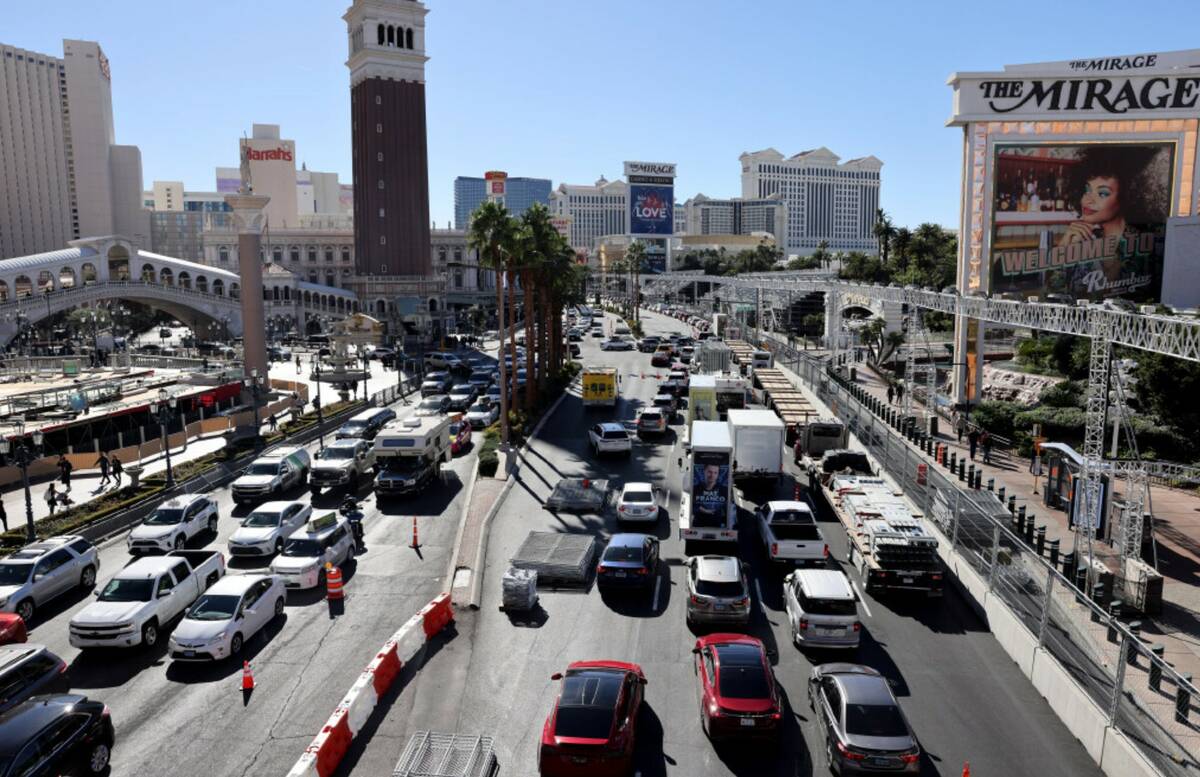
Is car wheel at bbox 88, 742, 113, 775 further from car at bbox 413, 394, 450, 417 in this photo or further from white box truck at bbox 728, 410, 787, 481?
car at bbox 413, 394, 450, 417

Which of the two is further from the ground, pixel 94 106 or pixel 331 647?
pixel 94 106

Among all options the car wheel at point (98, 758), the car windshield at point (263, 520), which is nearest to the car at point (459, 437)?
the car windshield at point (263, 520)

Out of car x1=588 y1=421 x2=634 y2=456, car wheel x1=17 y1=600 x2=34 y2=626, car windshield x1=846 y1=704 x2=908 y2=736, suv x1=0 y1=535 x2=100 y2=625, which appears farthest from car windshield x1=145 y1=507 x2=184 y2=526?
car windshield x1=846 y1=704 x2=908 y2=736

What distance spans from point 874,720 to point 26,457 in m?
27.7

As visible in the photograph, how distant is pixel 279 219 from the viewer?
187m

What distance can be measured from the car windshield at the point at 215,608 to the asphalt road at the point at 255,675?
1002mm

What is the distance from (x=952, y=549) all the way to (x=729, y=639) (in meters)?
10.4

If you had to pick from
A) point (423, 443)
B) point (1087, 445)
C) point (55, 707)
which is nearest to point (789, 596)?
point (1087, 445)

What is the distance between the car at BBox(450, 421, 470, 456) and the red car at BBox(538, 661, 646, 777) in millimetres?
25982

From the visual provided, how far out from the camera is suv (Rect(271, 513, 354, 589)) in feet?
72.4

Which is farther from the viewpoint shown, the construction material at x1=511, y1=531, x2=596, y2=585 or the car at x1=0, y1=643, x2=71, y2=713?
the construction material at x1=511, y1=531, x2=596, y2=585

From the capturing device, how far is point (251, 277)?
63.9 m

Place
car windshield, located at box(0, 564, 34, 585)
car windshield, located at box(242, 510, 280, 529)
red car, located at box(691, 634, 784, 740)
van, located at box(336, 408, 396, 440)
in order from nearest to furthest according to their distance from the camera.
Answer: red car, located at box(691, 634, 784, 740) → car windshield, located at box(0, 564, 34, 585) → car windshield, located at box(242, 510, 280, 529) → van, located at box(336, 408, 396, 440)

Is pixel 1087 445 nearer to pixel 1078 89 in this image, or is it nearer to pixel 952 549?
pixel 952 549
